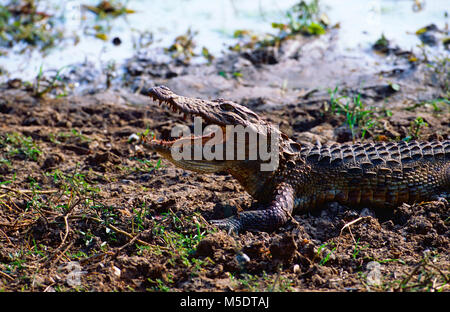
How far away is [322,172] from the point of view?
15.0 ft

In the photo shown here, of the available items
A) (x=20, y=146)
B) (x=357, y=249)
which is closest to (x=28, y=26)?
(x=20, y=146)

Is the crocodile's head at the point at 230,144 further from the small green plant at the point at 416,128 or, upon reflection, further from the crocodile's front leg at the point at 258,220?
the small green plant at the point at 416,128

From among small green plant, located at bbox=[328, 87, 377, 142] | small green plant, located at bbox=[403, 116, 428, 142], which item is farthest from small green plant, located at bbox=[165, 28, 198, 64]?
small green plant, located at bbox=[403, 116, 428, 142]

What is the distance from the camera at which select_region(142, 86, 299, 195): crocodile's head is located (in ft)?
14.3

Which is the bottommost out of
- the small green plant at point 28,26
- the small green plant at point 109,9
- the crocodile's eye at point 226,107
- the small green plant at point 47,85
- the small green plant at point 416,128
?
the small green plant at point 416,128

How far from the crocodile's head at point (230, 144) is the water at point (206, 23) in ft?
12.4

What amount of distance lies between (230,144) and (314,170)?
0.74 m

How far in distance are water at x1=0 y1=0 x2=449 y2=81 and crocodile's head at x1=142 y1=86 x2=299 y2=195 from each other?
3.77 meters

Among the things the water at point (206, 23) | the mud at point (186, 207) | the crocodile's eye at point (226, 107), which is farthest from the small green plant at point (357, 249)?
the water at point (206, 23)

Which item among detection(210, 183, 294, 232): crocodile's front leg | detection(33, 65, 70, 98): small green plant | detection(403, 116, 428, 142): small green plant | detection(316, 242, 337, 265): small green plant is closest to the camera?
detection(316, 242, 337, 265): small green plant

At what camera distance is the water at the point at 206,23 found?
8.11 meters

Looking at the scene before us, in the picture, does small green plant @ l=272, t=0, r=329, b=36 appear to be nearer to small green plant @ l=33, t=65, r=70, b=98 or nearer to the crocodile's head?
small green plant @ l=33, t=65, r=70, b=98

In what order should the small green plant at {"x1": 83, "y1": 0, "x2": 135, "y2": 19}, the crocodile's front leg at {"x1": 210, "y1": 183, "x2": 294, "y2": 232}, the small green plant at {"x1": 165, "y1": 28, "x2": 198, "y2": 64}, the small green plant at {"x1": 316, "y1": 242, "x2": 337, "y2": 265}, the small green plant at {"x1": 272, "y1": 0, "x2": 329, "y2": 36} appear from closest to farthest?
the small green plant at {"x1": 316, "y1": 242, "x2": 337, "y2": 265} → the crocodile's front leg at {"x1": 210, "y1": 183, "x2": 294, "y2": 232} → the small green plant at {"x1": 165, "y1": 28, "x2": 198, "y2": 64} → the small green plant at {"x1": 272, "y1": 0, "x2": 329, "y2": 36} → the small green plant at {"x1": 83, "y1": 0, "x2": 135, "y2": 19}
